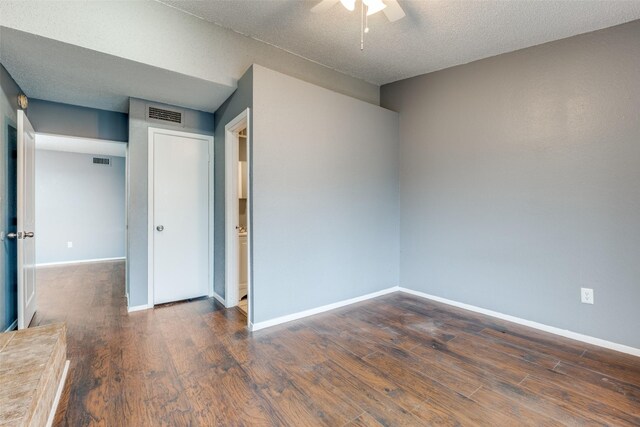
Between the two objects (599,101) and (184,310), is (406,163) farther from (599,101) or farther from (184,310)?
(184,310)

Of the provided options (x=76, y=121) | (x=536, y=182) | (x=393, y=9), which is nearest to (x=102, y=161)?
(x=76, y=121)

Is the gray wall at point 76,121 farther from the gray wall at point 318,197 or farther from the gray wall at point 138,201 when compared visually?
the gray wall at point 318,197

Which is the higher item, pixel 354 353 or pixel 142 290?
pixel 142 290

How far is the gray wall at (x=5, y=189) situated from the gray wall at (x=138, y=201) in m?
0.91

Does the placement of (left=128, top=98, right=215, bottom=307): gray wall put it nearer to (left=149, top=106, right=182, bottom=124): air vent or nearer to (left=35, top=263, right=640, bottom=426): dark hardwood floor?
(left=149, top=106, right=182, bottom=124): air vent

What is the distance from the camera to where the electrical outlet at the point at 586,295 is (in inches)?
100

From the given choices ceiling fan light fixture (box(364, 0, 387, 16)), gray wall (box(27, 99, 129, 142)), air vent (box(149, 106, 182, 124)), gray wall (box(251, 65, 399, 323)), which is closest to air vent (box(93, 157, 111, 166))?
gray wall (box(27, 99, 129, 142))

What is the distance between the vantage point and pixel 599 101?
2.51m

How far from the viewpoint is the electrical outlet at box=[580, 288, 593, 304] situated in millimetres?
2552

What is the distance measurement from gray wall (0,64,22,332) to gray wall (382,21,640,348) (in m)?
4.10

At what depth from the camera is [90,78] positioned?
2.69 metres

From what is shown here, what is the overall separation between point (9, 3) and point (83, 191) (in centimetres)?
521

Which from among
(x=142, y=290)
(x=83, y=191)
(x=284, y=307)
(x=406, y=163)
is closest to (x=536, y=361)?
(x=284, y=307)

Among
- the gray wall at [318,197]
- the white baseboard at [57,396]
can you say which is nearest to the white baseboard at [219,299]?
the gray wall at [318,197]
